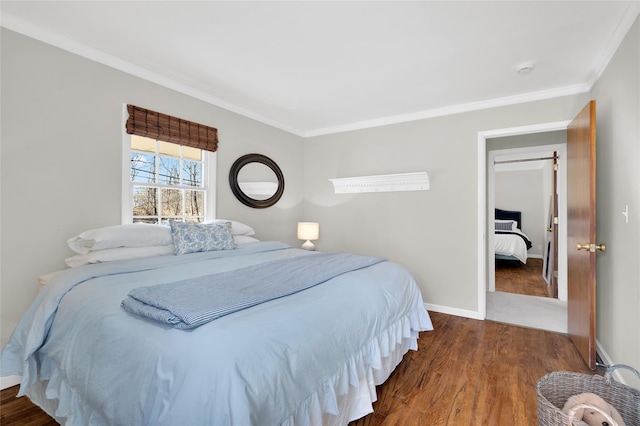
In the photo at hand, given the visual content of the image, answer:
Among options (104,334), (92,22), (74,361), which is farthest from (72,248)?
(92,22)

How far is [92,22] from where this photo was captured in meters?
2.11

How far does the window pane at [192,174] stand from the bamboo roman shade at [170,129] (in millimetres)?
201

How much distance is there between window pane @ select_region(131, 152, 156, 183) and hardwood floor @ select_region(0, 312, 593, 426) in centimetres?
176

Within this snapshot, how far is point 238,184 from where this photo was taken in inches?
144

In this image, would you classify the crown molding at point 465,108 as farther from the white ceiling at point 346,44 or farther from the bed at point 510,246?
the bed at point 510,246

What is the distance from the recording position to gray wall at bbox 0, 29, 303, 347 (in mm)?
2064

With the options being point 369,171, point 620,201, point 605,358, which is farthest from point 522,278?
point 620,201

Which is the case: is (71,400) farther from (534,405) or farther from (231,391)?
(534,405)

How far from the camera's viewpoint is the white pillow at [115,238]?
2209mm

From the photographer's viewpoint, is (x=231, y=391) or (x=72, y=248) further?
(x=72, y=248)

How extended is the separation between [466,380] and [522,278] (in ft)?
14.1

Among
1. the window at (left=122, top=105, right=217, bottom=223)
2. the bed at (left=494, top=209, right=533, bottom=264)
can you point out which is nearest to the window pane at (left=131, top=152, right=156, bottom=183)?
the window at (left=122, top=105, right=217, bottom=223)

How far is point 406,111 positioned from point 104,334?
3.67 meters

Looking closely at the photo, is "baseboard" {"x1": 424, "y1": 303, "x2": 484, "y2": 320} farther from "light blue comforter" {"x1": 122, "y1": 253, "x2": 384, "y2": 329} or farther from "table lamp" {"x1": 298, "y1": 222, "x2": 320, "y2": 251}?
"light blue comforter" {"x1": 122, "y1": 253, "x2": 384, "y2": 329}
